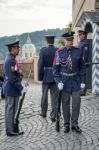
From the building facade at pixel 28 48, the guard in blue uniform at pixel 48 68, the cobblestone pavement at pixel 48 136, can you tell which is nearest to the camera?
the cobblestone pavement at pixel 48 136

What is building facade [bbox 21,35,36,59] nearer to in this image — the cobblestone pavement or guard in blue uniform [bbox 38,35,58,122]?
the cobblestone pavement

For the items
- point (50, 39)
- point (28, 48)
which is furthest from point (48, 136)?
point (28, 48)

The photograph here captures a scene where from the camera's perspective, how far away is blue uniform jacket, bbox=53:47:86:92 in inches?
378

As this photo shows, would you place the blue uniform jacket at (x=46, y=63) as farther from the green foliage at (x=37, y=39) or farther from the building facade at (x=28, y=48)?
the building facade at (x=28, y=48)

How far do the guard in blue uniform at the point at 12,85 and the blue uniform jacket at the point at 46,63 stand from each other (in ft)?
4.96

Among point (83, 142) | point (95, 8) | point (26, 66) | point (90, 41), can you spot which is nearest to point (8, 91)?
point (83, 142)

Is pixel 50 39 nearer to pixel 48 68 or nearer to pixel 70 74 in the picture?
pixel 48 68

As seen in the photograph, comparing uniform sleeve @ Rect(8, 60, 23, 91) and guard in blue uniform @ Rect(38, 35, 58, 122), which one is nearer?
uniform sleeve @ Rect(8, 60, 23, 91)

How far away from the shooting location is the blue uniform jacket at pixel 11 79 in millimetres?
9344

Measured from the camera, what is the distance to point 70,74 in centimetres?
963

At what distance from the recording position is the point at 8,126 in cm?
955

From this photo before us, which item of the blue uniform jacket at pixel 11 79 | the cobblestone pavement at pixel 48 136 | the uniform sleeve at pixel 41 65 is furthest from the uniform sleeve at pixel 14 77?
the uniform sleeve at pixel 41 65

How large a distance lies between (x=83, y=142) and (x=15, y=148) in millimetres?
1196

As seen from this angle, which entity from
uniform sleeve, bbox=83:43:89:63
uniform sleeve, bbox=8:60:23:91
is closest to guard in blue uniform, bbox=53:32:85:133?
uniform sleeve, bbox=8:60:23:91
